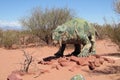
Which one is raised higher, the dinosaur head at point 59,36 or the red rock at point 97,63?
the dinosaur head at point 59,36

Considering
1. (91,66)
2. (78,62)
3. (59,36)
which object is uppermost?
(59,36)

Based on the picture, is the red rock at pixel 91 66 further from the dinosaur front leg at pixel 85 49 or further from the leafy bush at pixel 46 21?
the leafy bush at pixel 46 21

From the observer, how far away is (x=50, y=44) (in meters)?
23.1

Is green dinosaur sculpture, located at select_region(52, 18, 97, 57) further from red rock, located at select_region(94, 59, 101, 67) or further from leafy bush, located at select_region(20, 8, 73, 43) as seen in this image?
leafy bush, located at select_region(20, 8, 73, 43)

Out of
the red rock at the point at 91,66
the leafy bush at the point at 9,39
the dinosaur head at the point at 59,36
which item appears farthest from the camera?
the leafy bush at the point at 9,39

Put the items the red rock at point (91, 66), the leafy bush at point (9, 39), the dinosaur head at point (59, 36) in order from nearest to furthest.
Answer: the red rock at point (91, 66) → the dinosaur head at point (59, 36) → the leafy bush at point (9, 39)

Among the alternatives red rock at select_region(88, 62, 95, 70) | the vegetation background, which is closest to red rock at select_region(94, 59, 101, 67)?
red rock at select_region(88, 62, 95, 70)

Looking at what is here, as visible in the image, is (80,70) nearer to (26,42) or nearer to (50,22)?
(50,22)

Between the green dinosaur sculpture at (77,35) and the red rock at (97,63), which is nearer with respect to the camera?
the red rock at (97,63)

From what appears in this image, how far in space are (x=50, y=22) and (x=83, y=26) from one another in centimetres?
1164

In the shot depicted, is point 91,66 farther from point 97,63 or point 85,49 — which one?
point 85,49

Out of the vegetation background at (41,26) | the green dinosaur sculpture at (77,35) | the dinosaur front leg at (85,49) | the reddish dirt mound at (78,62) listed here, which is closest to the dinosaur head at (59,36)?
the green dinosaur sculpture at (77,35)

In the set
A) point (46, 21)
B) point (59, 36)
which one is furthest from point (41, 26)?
point (59, 36)

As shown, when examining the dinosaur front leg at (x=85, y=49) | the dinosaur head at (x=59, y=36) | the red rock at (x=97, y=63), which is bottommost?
the red rock at (x=97, y=63)
